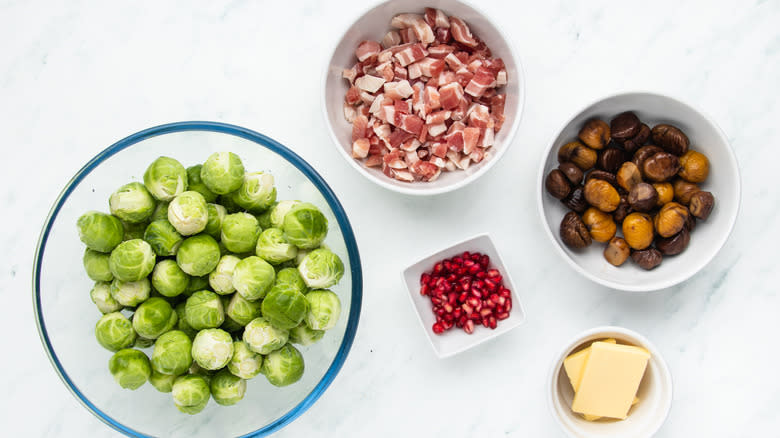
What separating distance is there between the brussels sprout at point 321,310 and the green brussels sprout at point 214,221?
31 cm

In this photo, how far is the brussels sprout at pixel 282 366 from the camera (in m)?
1.65

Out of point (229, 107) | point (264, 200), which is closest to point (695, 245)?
point (264, 200)

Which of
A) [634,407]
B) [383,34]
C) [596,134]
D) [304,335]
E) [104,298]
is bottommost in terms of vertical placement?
[634,407]

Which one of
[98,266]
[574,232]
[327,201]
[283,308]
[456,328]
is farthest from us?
[456,328]

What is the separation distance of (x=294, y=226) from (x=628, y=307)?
1.17 metres

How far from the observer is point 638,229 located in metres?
1.86

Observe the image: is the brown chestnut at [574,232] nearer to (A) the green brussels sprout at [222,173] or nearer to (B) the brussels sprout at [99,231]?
(A) the green brussels sprout at [222,173]

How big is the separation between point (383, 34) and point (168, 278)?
98cm

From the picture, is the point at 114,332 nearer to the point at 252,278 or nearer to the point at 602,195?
the point at 252,278

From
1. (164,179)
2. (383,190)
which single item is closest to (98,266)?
(164,179)

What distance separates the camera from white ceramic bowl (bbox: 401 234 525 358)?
1927mm

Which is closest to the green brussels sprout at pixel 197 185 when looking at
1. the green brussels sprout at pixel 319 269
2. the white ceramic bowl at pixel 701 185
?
the green brussels sprout at pixel 319 269

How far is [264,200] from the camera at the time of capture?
1.71 metres

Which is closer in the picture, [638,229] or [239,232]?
[239,232]
